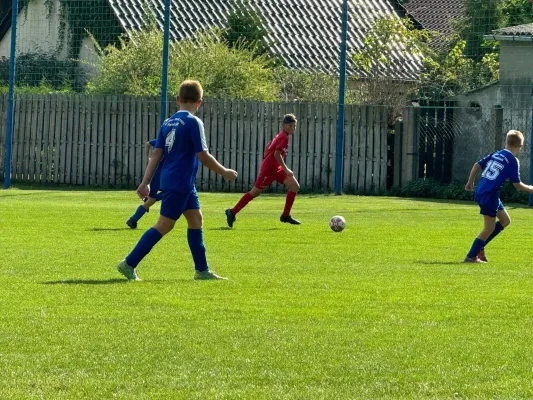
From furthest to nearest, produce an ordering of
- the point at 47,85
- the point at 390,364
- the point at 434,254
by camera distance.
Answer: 1. the point at 47,85
2. the point at 434,254
3. the point at 390,364

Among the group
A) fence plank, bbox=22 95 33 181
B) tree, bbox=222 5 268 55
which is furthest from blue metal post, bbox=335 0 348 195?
tree, bbox=222 5 268 55

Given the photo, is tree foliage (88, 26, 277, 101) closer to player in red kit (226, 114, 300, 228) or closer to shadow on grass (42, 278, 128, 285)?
player in red kit (226, 114, 300, 228)

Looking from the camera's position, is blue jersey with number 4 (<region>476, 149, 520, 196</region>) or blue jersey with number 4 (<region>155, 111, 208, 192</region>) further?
blue jersey with number 4 (<region>476, 149, 520, 196</region>)

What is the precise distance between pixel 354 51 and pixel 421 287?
27.7m

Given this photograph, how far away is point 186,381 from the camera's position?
254 inches

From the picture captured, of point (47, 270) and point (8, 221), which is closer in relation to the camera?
point (47, 270)

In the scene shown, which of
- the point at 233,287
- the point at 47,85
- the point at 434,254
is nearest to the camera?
the point at 233,287

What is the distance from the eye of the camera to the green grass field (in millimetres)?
6449

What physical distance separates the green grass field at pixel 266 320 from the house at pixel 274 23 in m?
21.0

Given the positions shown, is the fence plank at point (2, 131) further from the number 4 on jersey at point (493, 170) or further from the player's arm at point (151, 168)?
the player's arm at point (151, 168)

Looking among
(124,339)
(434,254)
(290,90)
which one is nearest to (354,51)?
(290,90)

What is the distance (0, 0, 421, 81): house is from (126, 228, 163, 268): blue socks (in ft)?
82.1

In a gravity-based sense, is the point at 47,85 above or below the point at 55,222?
above

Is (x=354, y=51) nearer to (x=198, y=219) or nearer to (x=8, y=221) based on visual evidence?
(x=8, y=221)
